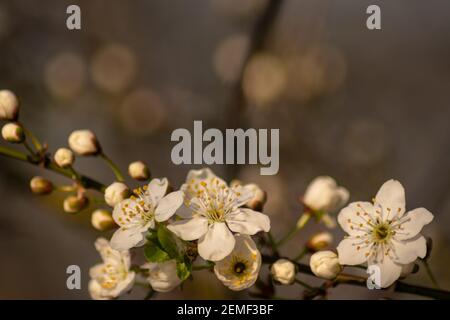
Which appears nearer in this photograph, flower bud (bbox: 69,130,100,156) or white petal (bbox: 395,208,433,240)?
white petal (bbox: 395,208,433,240)

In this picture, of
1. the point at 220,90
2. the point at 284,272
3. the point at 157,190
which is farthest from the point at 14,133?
the point at 220,90

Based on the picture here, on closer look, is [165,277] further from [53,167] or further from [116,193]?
[53,167]

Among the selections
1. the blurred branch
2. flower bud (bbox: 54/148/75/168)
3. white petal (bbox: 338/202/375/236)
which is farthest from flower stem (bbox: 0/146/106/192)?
the blurred branch

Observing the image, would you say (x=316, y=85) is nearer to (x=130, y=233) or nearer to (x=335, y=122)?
(x=335, y=122)

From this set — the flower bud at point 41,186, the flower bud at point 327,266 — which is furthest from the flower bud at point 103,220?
the flower bud at point 327,266

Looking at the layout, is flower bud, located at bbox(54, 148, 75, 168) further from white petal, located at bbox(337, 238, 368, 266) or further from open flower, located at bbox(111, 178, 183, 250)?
white petal, located at bbox(337, 238, 368, 266)

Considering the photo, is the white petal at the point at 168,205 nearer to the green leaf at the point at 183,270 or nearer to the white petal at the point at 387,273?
the green leaf at the point at 183,270
